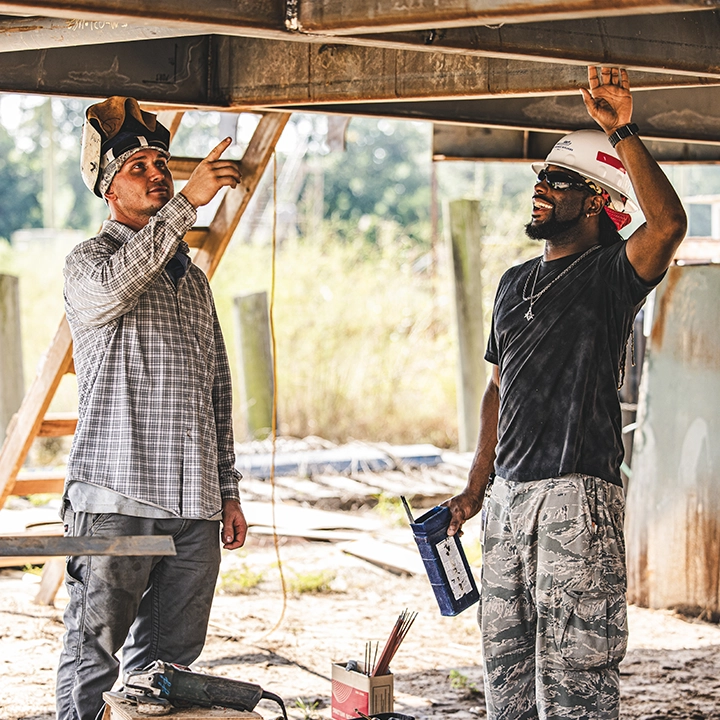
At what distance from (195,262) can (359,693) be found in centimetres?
272

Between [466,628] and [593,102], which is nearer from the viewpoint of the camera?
[593,102]

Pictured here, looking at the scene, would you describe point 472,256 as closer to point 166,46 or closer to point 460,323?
point 460,323

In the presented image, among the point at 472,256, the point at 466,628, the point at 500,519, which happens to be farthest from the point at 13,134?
the point at 500,519

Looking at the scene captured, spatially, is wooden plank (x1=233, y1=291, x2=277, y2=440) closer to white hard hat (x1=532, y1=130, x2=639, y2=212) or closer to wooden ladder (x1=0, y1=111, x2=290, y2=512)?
wooden ladder (x1=0, y1=111, x2=290, y2=512)

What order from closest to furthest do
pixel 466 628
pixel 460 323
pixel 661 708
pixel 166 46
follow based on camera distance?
1. pixel 166 46
2. pixel 661 708
3. pixel 466 628
4. pixel 460 323

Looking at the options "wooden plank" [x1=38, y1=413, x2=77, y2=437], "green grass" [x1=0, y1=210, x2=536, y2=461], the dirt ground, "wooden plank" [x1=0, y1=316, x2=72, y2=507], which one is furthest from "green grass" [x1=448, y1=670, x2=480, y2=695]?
"green grass" [x1=0, y1=210, x2=536, y2=461]

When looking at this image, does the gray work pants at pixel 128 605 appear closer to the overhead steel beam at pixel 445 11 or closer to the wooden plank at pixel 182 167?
the overhead steel beam at pixel 445 11

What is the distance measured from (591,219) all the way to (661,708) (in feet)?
9.13

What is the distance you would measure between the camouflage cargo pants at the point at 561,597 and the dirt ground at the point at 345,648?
5.17 feet

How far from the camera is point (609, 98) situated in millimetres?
3891

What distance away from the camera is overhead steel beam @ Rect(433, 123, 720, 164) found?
637 centimetres

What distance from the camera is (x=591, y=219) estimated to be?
4273 mm

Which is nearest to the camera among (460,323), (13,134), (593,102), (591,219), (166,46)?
(593,102)

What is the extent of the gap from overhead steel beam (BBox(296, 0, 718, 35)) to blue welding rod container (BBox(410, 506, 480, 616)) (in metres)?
2.00
